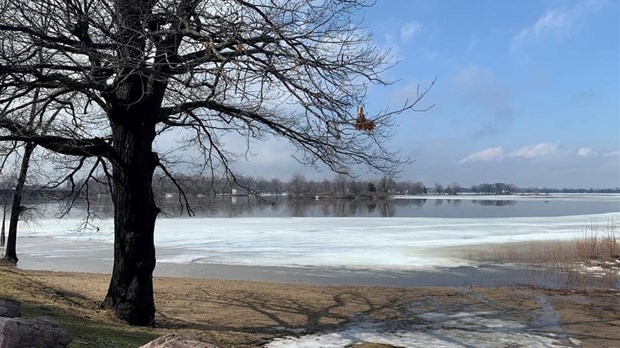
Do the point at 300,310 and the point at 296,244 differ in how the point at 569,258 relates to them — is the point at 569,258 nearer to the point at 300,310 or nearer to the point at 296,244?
the point at 296,244

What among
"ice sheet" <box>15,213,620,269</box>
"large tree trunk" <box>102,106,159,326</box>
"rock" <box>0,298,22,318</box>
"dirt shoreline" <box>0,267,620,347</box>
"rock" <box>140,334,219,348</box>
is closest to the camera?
"rock" <box>140,334,219,348</box>

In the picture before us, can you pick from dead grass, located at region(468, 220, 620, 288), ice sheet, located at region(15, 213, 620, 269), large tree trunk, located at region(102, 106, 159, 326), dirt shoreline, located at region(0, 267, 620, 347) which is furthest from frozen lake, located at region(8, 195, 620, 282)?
large tree trunk, located at region(102, 106, 159, 326)

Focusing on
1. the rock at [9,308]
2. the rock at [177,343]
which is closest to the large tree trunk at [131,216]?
the rock at [9,308]

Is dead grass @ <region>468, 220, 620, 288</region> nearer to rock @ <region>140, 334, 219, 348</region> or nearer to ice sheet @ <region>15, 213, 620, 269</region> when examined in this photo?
ice sheet @ <region>15, 213, 620, 269</region>

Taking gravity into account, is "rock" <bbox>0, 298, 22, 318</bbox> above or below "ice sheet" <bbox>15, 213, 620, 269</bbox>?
above

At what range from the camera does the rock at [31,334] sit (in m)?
4.87

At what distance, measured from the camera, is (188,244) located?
94.3 ft

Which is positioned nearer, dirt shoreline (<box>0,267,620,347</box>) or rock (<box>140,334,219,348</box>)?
rock (<box>140,334,219,348</box>)

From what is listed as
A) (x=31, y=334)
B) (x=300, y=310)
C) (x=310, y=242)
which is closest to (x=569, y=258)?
(x=310, y=242)

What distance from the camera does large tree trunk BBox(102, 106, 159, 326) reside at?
29.8 ft

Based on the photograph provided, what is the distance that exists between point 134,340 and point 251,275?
1176 cm

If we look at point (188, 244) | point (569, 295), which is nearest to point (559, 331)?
point (569, 295)

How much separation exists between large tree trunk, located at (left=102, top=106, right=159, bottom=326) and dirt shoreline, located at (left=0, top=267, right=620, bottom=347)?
41 centimetres

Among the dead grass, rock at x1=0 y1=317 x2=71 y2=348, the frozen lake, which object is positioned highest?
rock at x1=0 y1=317 x2=71 y2=348
